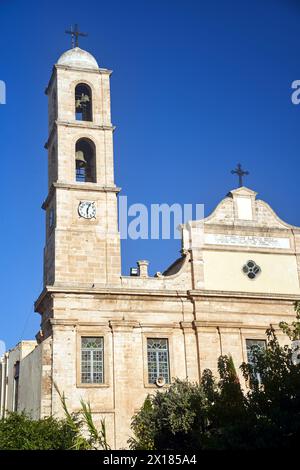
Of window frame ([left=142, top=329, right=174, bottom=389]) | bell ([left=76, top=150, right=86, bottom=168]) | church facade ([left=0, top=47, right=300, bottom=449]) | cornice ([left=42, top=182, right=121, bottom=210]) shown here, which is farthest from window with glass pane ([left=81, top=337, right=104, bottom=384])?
bell ([left=76, top=150, right=86, bottom=168])

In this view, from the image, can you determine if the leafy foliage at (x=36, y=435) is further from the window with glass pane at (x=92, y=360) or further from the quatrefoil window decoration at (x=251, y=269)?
the quatrefoil window decoration at (x=251, y=269)

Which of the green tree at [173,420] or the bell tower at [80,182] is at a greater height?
the bell tower at [80,182]

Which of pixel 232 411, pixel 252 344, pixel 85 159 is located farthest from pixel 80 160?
pixel 232 411

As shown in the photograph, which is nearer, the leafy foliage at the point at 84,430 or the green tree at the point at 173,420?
the leafy foliage at the point at 84,430

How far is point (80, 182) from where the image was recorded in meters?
29.7

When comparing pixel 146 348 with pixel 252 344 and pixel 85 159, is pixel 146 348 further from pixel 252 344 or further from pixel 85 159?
pixel 85 159

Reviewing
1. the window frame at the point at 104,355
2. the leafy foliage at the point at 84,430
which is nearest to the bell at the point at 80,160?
the window frame at the point at 104,355

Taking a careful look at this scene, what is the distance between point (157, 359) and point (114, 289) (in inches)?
117

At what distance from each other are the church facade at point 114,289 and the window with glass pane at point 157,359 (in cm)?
4

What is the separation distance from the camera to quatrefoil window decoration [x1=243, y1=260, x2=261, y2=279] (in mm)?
29875

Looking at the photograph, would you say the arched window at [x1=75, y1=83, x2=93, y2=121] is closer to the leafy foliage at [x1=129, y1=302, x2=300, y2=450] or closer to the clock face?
the clock face

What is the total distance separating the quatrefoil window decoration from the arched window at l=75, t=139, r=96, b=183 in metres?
7.06

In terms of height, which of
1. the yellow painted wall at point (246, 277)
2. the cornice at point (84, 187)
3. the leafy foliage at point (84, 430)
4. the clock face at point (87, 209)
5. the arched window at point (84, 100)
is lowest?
the leafy foliage at point (84, 430)

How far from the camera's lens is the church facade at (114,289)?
2667 cm
